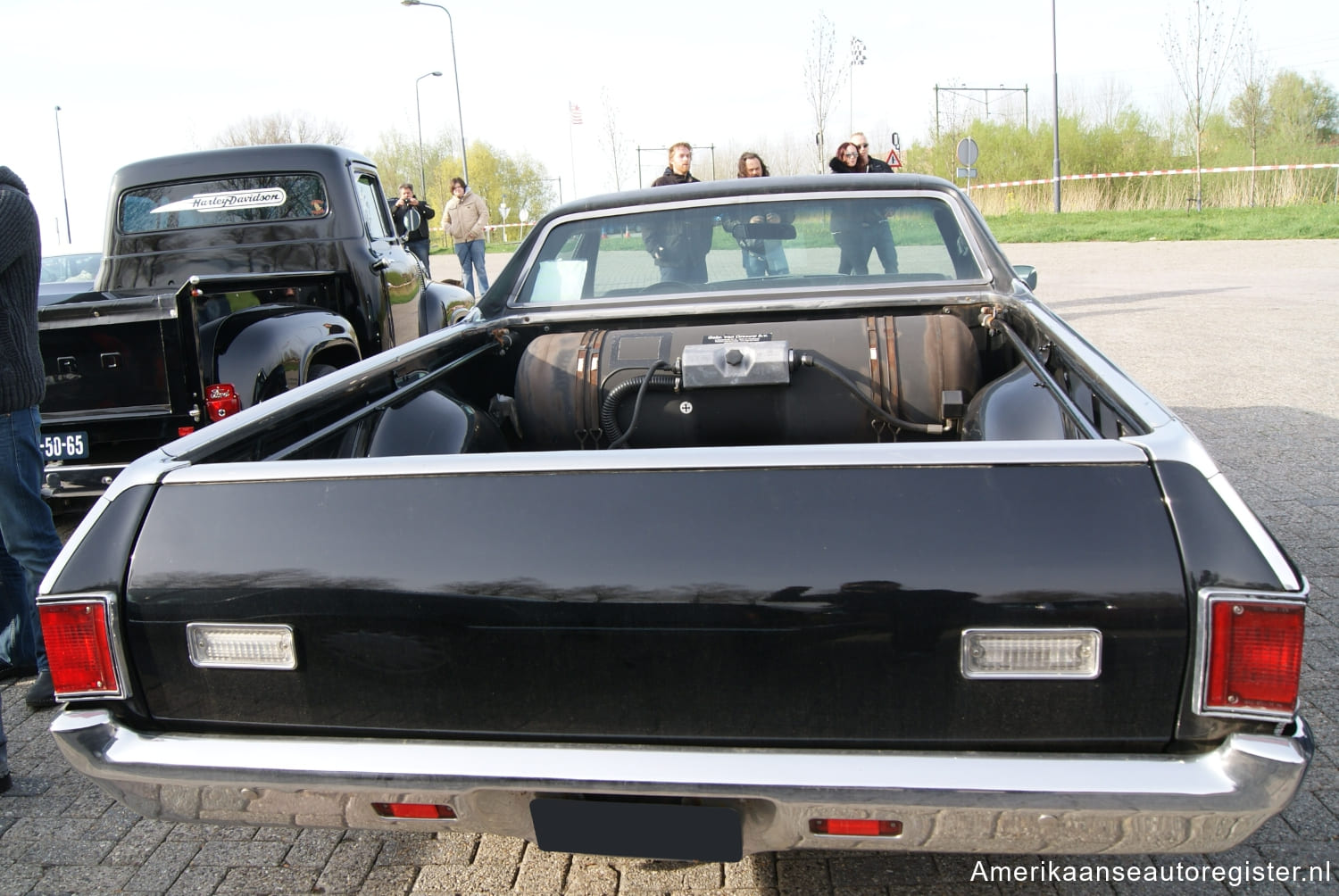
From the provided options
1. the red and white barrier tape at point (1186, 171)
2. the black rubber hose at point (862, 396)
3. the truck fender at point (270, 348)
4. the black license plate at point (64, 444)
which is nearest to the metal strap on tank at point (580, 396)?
the black rubber hose at point (862, 396)

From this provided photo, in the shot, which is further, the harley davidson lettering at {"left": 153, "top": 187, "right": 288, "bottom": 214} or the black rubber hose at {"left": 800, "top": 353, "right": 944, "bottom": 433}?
the harley davidson lettering at {"left": 153, "top": 187, "right": 288, "bottom": 214}

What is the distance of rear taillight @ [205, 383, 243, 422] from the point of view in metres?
4.57

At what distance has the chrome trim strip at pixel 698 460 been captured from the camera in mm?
1581

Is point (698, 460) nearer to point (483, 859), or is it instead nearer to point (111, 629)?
point (111, 629)

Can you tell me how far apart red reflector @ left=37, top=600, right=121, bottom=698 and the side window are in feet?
17.2

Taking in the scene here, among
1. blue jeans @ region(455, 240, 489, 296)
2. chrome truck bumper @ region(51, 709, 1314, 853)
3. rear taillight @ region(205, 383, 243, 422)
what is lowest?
chrome truck bumper @ region(51, 709, 1314, 853)

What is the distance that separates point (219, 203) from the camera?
6.38 m

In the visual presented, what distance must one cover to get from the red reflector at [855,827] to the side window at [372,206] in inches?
232

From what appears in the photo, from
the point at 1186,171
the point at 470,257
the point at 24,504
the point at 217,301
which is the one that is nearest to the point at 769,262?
the point at 24,504

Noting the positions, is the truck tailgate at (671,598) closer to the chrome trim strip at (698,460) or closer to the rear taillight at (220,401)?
the chrome trim strip at (698,460)

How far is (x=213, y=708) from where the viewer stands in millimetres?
1767

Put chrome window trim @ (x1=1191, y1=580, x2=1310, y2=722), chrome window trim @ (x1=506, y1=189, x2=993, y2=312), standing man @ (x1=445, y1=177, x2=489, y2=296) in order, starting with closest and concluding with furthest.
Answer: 1. chrome window trim @ (x1=1191, y1=580, x2=1310, y2=722)
2. chrome window trim @ (x1=506, y1=189, x2=993, y2=312)
3. standing man @ (x1=445, y1=177, x2=489, y2=296)

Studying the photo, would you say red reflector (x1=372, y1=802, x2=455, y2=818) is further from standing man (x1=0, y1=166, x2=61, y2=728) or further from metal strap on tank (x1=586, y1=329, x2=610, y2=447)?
standing man (x1=0, y1=166, x2=61, y2=728)

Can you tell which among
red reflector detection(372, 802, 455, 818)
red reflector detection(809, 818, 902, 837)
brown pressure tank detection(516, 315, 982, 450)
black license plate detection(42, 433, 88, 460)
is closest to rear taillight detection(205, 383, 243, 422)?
black license plate detection(42, 433, 88, 460)
